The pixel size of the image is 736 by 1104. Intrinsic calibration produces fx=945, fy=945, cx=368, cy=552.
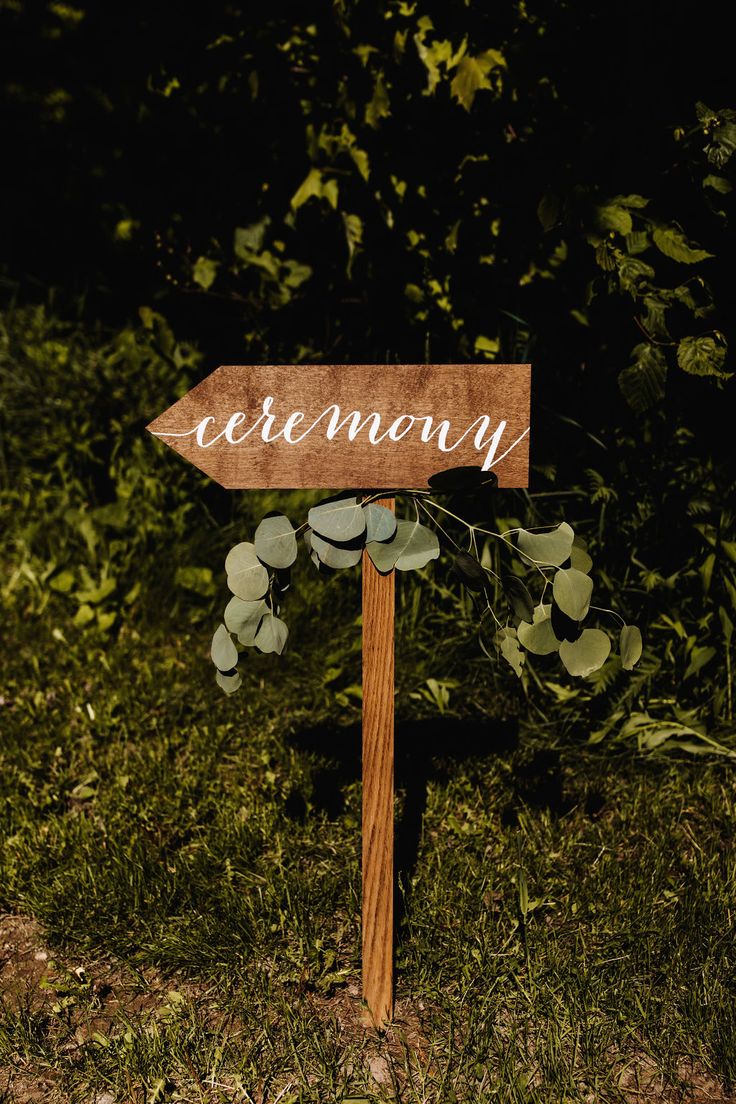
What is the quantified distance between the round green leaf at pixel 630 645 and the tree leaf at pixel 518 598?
0.17 m

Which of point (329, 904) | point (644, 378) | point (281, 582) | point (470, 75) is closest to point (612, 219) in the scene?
point (644, 378)

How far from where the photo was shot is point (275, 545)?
4.89ft

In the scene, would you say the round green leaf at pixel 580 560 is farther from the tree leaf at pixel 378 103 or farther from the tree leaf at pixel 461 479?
the tree leaf at pixel 378 103

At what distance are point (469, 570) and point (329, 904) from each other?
848 mm

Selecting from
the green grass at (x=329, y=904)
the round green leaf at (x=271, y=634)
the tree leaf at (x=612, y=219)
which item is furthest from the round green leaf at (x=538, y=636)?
the tree leaf at (x=612, y=219)

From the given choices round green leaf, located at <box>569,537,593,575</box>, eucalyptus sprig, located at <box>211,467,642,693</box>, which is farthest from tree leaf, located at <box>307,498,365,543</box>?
round green leaf, located at <box>569,537,593,575</box>

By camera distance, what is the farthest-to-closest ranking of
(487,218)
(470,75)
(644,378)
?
(487,218)
(470,75)
(644,378)

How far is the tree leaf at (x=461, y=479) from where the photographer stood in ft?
4.74

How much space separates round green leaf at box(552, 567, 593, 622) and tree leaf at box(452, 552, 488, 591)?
0.39 ft

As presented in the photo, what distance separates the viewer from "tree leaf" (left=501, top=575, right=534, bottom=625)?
4.88 feet

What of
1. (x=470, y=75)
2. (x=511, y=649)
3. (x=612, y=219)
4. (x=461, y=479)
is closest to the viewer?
(x=461, y=479)

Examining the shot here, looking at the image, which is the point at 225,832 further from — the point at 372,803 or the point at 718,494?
the point at 718,494

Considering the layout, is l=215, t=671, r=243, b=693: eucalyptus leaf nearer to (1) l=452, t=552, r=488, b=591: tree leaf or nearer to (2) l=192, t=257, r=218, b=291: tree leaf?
(1) l=452, t=552, r=488, b=591: tree leaf

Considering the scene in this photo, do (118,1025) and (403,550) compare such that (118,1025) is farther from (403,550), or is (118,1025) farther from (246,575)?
(403,550)
